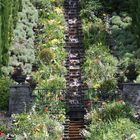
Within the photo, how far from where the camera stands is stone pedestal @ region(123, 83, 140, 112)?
106 ft

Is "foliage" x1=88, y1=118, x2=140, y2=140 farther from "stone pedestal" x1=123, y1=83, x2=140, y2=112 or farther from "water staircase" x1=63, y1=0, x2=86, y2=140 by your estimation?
"stone pedestal" x1=123, y1=83, x2=140, y2=112

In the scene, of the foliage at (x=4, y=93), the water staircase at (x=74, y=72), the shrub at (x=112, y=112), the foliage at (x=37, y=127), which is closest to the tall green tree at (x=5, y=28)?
the foliage at (x=4, y=93)

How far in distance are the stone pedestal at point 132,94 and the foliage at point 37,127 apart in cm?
343

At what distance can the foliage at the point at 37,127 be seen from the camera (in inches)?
1147

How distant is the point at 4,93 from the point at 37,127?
4027mm

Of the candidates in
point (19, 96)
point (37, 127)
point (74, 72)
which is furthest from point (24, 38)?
point (37, 127)

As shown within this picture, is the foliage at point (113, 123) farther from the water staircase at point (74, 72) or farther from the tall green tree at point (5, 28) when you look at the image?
the tall green tree at point (5, 28)

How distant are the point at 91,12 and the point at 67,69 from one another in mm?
6393

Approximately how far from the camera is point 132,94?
32562 millimetres

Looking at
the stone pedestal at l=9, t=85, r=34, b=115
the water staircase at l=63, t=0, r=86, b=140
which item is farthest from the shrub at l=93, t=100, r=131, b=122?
the stone pedestal at l=9, t=85, r=34, b=115

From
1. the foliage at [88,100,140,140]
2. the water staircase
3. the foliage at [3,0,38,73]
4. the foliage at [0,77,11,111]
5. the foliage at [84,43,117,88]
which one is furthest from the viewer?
the foliage at [3,0,38,73]

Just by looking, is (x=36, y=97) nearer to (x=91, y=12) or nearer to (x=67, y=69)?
(x=67, y=69)

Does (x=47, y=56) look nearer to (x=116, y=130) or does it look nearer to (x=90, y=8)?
(x=90, y=8)

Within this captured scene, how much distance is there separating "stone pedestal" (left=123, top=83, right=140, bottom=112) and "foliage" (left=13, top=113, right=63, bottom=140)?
3432 mm
